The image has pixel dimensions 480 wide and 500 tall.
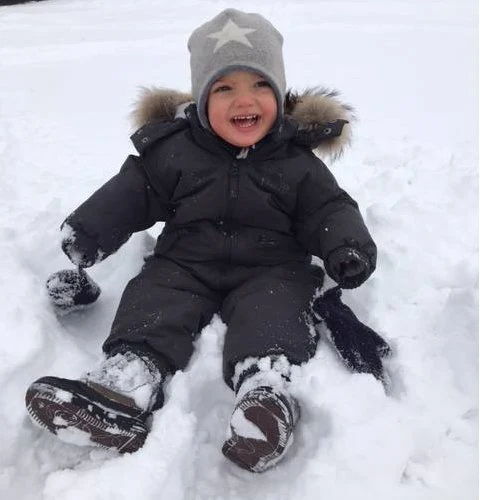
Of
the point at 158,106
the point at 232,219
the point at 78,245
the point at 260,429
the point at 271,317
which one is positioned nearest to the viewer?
the point at 260,429

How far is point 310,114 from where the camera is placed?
6.49 feet

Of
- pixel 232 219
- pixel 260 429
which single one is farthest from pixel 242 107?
pixel 260 429

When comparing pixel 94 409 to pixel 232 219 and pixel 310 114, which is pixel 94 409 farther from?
pixel 310 114

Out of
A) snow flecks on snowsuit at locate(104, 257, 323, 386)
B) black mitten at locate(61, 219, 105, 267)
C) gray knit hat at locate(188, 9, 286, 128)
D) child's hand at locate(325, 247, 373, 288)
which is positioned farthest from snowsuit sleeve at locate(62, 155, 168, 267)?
child's hand at locate(325, 247, 373, 288)

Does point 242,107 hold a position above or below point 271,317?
above

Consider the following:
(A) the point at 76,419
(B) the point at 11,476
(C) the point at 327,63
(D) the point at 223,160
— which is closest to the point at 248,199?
(D) the point at 223,160

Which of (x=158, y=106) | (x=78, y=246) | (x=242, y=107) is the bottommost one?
(x=78, y=246)

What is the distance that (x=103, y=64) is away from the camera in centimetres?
472

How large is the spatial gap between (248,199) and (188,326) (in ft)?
1.49

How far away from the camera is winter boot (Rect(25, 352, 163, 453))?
1.39 metres

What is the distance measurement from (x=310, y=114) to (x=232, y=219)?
0.44 m

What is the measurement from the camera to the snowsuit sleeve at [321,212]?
1.82 meters

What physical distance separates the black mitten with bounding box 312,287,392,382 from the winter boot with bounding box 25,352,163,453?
562mm

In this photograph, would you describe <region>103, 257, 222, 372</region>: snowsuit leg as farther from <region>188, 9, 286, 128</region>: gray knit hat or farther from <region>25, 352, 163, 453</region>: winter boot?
<region>188, 9, 286, 128</region>: gray knit hat
